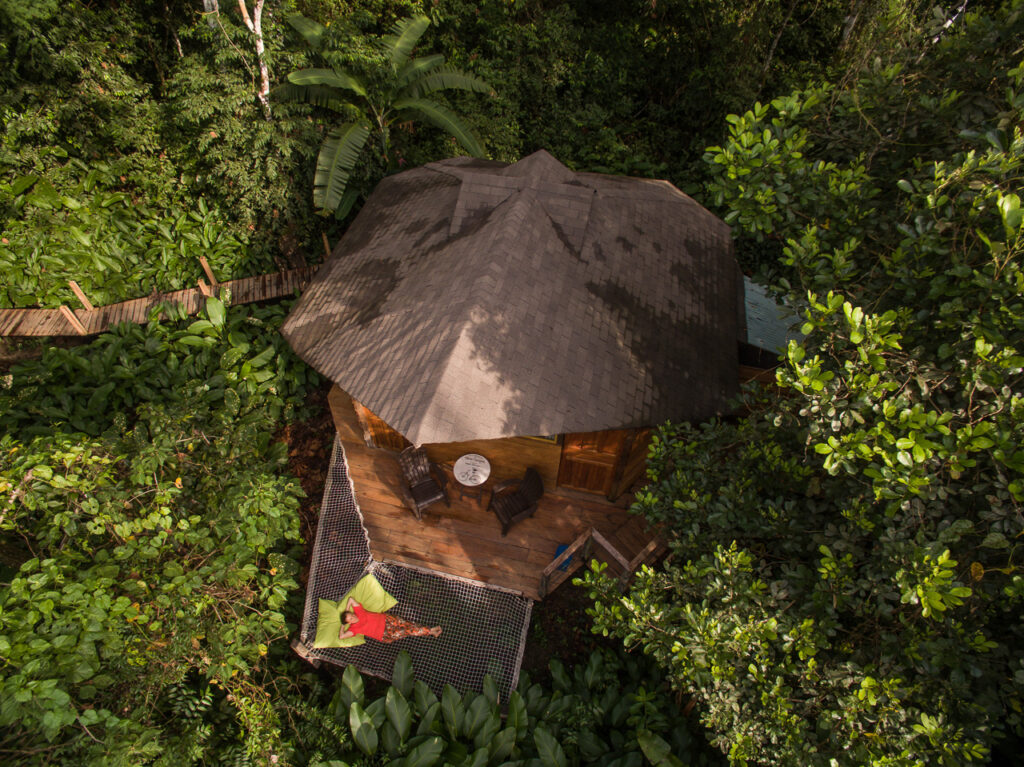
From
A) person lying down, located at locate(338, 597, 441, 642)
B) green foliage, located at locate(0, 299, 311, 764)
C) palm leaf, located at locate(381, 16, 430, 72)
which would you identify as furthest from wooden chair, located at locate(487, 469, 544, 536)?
palm leaf, located at locate(381, 16, 430, 72)

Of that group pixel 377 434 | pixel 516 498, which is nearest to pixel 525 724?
pixel 516 498

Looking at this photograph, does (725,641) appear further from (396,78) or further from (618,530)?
(396,78)

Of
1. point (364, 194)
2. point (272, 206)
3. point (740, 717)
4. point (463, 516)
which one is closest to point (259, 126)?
point (272, 206)

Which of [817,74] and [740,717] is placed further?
[817,74]

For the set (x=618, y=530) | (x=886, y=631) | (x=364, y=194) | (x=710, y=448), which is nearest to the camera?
(x=886, y=631)

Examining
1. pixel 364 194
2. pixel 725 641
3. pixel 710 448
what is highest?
pixel 364 194
